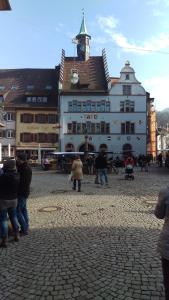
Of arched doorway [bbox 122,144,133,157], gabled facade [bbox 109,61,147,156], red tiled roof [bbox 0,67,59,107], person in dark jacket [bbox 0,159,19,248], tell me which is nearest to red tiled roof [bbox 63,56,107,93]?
gabled facade [bbox 109,61,147,156]

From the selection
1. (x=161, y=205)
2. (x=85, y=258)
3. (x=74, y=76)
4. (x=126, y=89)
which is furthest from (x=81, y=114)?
(x=161, y=205)

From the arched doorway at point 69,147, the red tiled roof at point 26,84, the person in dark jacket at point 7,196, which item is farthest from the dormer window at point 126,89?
the person in dark jacket at point 7,196

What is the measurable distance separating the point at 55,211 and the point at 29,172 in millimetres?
2954

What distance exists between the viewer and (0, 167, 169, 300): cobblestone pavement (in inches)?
198

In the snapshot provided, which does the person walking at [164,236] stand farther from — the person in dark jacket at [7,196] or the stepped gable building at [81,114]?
the stepped gable building at [81,114]

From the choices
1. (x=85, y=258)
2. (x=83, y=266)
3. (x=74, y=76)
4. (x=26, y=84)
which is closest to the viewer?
(x=83, y=266)

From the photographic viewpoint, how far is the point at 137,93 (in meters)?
53.1

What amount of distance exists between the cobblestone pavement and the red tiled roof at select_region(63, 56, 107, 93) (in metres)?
43.6

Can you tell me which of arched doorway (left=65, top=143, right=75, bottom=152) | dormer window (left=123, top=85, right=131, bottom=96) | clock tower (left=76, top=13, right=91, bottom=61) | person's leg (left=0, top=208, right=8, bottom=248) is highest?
clock tower (left=76, top=13, right=91, bottom=61)

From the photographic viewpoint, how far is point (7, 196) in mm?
7434

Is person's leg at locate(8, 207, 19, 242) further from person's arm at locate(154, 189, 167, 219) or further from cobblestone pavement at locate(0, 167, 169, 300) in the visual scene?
person's arm at locate(154, 189, 167, 219)

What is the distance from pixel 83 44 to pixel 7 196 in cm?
5625

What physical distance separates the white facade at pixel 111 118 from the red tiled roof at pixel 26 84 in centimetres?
491

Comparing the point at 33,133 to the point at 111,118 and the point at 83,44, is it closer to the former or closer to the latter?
the point at 111,118
